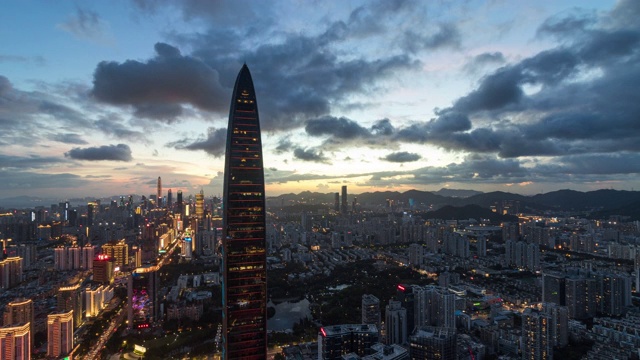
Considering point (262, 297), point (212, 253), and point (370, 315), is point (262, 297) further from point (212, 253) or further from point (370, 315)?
point (212, 253)

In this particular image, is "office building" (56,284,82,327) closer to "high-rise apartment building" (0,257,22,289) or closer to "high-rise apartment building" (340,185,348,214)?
"high-rise apartment building" (0,257,22,289)

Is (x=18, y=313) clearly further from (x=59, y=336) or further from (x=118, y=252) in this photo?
(x=118, y=252)

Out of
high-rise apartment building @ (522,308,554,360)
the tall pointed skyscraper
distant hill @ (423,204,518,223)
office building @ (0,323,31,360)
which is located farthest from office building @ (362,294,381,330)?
distant hill @ (423,204,518,223)

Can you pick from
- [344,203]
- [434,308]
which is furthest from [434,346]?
[344,203]

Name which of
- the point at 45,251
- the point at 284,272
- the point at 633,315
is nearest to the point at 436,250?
the point at 284,272

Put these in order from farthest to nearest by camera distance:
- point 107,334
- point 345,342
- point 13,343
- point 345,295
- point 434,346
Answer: point 345,295 → point 107,334 → point 13,343 → point 345,342 → point 434,346

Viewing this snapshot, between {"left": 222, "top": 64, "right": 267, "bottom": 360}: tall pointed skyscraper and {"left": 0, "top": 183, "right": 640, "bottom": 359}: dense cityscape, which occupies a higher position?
{"left": 222, "top": 64, "right": 267, "bottom": 360}: tall pointed skyscraper
